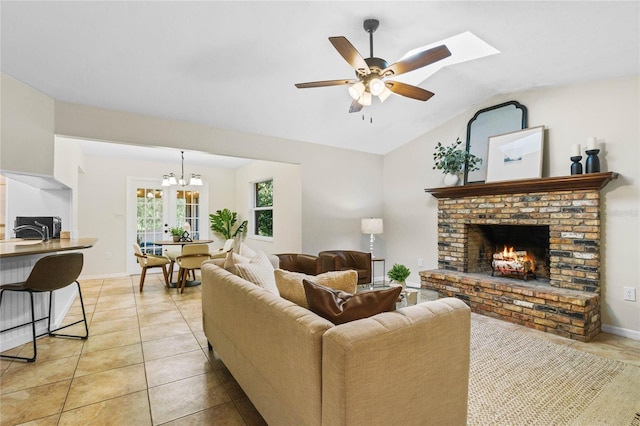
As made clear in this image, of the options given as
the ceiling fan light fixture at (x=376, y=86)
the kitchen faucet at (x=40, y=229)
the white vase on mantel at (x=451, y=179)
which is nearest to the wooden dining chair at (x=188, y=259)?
the kitchen faucet at (x=40, y=229)

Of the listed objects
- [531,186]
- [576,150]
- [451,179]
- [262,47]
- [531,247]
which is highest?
[262,47]

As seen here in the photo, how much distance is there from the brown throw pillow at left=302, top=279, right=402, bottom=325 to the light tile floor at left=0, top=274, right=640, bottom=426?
0.97 meters

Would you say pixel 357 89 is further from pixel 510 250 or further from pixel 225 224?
pixel 225 224

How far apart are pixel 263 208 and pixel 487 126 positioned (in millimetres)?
4208

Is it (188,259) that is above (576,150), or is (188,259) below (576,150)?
below

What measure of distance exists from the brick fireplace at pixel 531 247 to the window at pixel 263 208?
10.1ft

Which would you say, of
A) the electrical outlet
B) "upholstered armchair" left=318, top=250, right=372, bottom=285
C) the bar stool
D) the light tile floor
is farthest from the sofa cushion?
the electrical outlet

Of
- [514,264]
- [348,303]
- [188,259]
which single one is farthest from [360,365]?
[188,259]

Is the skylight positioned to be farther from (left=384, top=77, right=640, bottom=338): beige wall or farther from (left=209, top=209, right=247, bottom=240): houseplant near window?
(left=209, top=209, right=247, bottom=240): houseplant near window

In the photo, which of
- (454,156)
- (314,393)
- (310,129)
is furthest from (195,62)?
(454,156)

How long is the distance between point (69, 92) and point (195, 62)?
1338 millimetres

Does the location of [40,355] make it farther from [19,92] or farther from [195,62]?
[195,62]

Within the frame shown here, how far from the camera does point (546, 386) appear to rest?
86.4 inches

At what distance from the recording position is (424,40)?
110 inches
